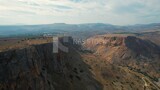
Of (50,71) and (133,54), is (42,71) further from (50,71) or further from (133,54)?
(133,54)

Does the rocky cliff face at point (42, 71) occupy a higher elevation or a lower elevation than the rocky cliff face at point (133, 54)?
higher

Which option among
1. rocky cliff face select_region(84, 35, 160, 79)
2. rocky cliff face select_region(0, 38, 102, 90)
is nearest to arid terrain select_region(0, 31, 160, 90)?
rocky cliff face select_region(0, 38, 102, 90)

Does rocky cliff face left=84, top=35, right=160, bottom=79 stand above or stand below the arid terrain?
below

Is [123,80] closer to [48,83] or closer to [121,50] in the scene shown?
[48,83]

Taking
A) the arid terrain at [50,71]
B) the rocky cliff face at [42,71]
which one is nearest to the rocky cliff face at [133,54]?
the arid terrain at [50,71]

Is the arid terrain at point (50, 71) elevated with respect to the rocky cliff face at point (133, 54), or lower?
elevated

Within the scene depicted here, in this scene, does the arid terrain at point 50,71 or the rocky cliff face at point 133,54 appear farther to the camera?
the rocky cliff face at point 133,54

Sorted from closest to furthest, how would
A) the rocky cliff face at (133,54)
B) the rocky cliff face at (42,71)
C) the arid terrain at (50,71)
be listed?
the rocky cliff face at (42,71) < the arid terrain at (50,71) < the rocky cliff face at (133,54)

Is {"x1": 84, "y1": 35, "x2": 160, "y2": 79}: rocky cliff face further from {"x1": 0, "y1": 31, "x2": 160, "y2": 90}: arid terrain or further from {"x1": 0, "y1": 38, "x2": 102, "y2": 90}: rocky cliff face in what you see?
{"x1": 0, "y1": 38, "x2": 102, "y2": 90}: rocky cliff face

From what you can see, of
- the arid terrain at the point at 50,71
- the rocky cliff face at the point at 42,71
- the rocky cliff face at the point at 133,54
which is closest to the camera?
the rocky cliff face at the point at 42,71

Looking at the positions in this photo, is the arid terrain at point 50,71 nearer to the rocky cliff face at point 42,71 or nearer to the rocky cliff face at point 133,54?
the rocky cliff face at point 42,71
